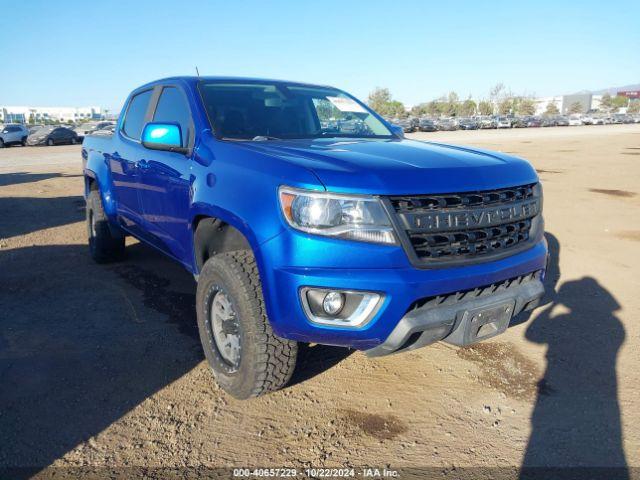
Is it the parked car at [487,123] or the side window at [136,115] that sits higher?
the parked car at [487,123]

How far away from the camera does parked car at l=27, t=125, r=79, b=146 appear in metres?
30.6

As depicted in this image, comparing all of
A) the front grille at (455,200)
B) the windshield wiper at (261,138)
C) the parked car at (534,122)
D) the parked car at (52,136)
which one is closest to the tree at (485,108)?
the parked car at (534,122)

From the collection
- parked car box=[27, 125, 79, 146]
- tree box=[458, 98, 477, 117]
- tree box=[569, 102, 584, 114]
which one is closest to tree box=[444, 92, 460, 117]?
tree box=[458, 98, 477, 117]

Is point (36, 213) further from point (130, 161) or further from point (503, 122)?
point (503, 122)

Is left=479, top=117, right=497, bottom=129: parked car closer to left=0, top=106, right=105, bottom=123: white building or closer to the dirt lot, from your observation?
the dirt lot

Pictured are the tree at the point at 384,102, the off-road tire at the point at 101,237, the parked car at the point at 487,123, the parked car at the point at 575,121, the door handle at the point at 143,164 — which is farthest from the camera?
the tree at the point at 384,102

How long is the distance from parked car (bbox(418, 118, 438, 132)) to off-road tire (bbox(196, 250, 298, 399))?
48.7 m

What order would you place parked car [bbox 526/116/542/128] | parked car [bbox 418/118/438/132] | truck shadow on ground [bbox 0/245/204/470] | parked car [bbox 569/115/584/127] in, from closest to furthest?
truck shadow on ground [bbox 0/245/204/470] < parked car [bbox 418/118/438/132] < parked car [bbox 526/116/542/128] < parked car [bbox 569/115/584/127]

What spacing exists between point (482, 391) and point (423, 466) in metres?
0.81

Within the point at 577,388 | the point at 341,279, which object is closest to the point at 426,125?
the point at 577,388

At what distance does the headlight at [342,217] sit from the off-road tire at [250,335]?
47 cm

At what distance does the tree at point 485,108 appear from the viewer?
9975cm

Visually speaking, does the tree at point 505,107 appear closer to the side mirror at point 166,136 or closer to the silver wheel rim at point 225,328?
the side mirror at point 166,136

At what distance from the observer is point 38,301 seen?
171 inches
